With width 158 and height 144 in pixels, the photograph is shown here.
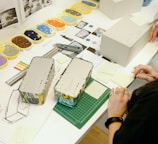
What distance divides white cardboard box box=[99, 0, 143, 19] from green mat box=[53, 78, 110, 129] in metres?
0.58

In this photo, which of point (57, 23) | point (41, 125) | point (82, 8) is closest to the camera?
point (41, 125)

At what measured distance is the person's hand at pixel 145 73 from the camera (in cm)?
104

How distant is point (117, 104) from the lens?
2.99 ft

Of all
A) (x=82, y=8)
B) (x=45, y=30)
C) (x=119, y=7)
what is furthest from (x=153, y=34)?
(x=45, y=30)

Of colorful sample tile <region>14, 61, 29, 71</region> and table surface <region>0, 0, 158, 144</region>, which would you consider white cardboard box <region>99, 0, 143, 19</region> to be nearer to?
table surface <region>0, 0, 158, 144</region>

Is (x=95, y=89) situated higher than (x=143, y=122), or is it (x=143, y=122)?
(x=143, y=122)

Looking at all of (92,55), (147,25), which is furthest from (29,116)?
(147,25)

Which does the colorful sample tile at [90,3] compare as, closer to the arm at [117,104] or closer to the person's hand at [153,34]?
the person's hand at [153,34]

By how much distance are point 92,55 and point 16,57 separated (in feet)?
1.14

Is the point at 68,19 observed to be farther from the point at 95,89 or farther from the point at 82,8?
the point at 95,89

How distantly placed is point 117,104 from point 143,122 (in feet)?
0.86

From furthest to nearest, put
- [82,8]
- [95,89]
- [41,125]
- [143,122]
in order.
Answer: [82,8] < [95,89] < [41,125] < [143,122]

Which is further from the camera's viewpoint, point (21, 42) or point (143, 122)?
point (21, 42)

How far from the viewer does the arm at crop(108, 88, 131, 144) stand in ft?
2.87
